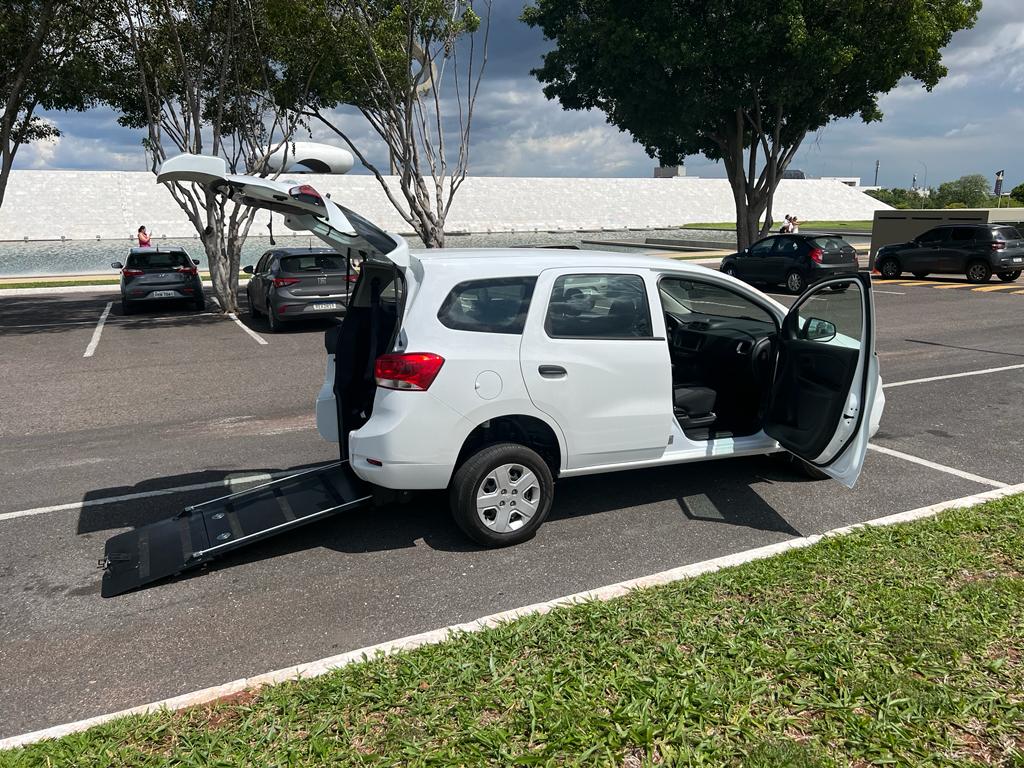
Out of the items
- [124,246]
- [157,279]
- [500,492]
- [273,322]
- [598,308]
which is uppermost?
[124,246]

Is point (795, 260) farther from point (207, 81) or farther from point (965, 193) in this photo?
point (965, 193)

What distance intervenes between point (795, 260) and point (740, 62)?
5.27m

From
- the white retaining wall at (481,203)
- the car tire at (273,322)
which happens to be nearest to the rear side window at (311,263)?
the car tire at (273,322)

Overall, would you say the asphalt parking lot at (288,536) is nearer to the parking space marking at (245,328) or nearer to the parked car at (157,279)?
the parking space marking at (245,328)

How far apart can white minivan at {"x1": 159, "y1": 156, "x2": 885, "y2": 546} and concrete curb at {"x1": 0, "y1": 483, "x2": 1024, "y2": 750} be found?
25.6 inches

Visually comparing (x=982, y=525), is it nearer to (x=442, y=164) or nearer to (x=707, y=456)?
(x=707, y=456)

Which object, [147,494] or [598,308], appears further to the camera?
[147,494]

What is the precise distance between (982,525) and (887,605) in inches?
54.4

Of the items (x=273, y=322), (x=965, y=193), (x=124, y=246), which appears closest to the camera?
(x=273, y=322)

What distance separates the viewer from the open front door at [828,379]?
4668 mm

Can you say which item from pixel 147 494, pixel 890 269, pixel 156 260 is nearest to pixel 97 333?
pixel 156 260

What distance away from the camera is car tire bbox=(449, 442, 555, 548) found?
4.50m

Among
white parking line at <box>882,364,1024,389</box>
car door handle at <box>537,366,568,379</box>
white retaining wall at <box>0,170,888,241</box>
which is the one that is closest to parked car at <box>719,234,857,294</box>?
white parking line at <box>882,364,1024,389</box>

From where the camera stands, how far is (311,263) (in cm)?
1416
